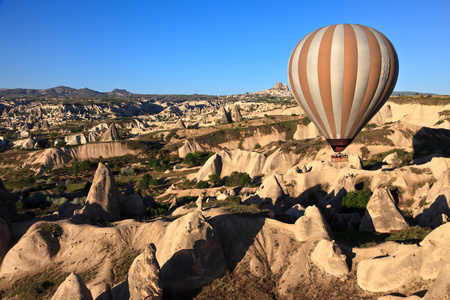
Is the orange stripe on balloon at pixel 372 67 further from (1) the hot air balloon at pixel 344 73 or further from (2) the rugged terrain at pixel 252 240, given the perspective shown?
(2) the rugged terrain at pixel 252 240

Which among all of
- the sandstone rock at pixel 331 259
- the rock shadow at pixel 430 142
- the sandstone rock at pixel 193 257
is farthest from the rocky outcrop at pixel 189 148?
the sandstone rock at pixel 331 259

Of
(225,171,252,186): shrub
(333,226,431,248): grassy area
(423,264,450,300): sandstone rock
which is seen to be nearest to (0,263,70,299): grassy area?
(333,226,431,248): grassy area

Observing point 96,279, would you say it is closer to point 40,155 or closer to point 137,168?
point 137,168

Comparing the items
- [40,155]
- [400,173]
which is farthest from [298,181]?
[40,155]

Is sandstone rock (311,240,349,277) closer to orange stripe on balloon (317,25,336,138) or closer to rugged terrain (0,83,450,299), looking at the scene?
rugged terrain (0,83,450,299)

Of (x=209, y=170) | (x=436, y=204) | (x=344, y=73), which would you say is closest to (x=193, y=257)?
(x=436, y=204)

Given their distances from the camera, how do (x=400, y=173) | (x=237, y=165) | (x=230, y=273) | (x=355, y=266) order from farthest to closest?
(x=237, y=165), (x=400, y=173), (x=230, y=273), (x=355, y=266)

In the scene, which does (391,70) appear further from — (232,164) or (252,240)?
(232,164)
